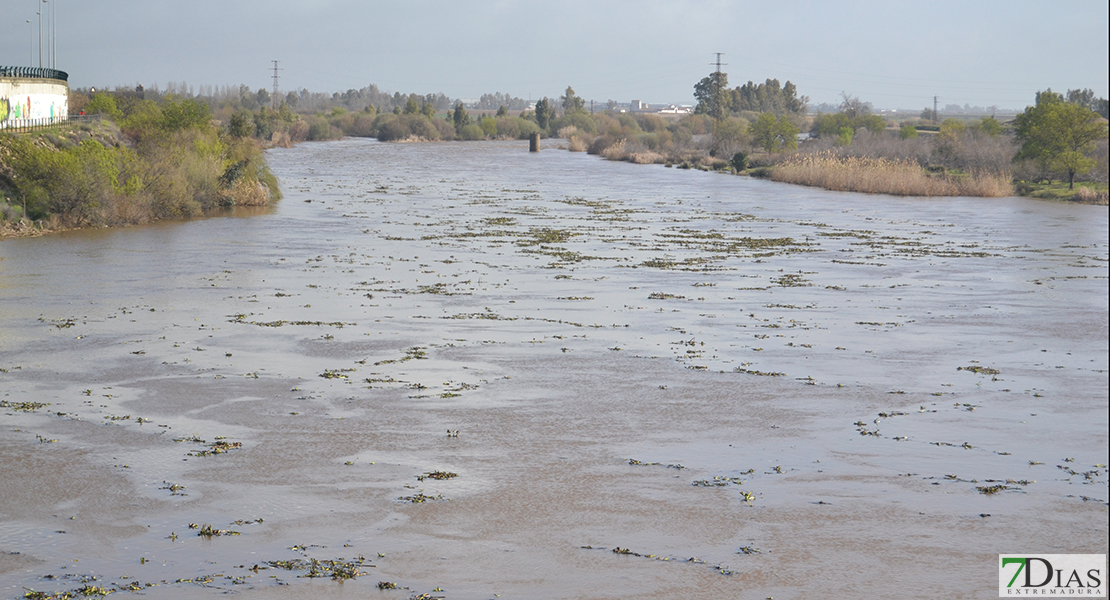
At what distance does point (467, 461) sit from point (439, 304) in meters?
9.62

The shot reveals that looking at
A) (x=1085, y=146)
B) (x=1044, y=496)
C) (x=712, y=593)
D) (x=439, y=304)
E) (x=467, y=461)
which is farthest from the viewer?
(x=1085, y=146)

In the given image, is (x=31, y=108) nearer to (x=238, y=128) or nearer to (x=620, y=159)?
(x=238, y=128)

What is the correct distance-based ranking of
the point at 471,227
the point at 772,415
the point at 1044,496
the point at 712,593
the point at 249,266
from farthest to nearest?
1. the point at 471,227
2. the point at 249,266
3. the point at 772,415
4. the point at 1044,496
5. the point at 712,593

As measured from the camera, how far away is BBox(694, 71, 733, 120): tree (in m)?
140

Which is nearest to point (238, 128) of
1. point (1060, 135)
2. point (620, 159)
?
point (1060, 135)

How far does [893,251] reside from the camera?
31.2 metres

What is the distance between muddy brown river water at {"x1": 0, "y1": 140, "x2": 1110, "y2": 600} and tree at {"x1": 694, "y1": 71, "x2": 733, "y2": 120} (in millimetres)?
110549

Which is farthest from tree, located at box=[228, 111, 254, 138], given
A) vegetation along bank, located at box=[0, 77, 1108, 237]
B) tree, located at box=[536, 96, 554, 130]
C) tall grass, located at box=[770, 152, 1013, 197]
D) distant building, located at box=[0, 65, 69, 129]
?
tree, located at box=[536, 96, 554, 130]

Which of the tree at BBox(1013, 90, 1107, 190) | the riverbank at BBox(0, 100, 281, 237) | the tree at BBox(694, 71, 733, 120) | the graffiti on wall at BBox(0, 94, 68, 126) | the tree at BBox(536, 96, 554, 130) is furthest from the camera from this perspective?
the tree at BBox(536, 96, 554, 130)

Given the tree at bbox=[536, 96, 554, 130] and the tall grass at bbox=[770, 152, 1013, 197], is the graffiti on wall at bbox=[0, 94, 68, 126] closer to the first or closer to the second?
the tall grass at bbox=[770, 152, 1013, 197]

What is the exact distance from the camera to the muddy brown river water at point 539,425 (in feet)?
29.5

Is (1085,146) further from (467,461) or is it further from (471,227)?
(467,461)

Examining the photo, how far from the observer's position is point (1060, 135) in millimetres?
50344

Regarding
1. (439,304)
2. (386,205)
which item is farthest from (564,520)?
(386,205)
